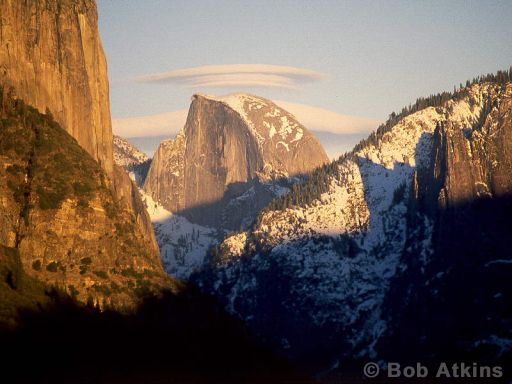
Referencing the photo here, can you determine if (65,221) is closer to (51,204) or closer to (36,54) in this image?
(51,204)

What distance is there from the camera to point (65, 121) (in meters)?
197

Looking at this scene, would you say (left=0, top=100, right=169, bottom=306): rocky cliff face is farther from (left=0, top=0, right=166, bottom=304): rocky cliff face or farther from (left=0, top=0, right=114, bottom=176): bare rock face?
(left=0, top=0, right=114, bottom=176): bare rock face

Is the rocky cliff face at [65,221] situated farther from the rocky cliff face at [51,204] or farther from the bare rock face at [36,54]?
the bare rock face at [36,54]

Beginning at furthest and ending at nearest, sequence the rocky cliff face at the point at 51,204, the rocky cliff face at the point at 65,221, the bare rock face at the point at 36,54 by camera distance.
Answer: the bare rock face at the point at 36,54
the rocky cliff face at the point at 51,204
the rocky cliff face at the point at 65,221

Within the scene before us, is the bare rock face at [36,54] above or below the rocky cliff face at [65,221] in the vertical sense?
above

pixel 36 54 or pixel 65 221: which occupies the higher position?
pixel 36 54

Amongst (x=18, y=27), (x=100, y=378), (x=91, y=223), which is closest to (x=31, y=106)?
(x=18, y=27)

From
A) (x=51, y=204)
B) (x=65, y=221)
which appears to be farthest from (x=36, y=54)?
(x=65, y=221)

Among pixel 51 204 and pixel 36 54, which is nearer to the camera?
pixel 51 204

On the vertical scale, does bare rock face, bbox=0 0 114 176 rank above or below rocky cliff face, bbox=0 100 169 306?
above

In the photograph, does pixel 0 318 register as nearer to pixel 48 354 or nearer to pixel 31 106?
pixel 48 354

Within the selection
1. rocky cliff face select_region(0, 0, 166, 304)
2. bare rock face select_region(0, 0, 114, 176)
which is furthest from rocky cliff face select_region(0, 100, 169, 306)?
bare rock face select_region(0, 0, 114, 176)

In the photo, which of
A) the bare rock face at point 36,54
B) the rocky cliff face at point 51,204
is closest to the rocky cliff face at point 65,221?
the rocky cliff face at point 51,204

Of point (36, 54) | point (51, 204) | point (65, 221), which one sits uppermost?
point (36, 54)
